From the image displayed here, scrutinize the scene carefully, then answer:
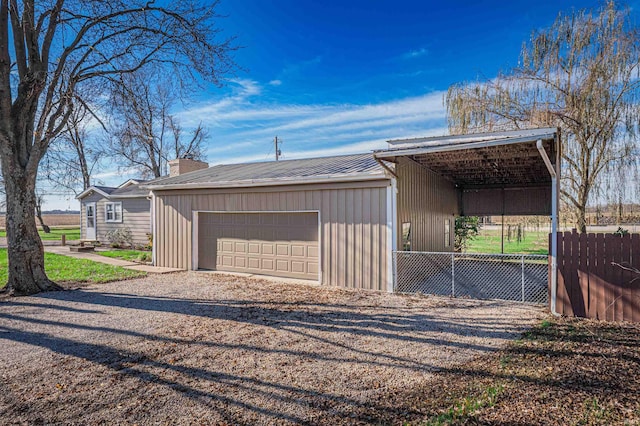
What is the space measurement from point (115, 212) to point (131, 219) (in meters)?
1.57

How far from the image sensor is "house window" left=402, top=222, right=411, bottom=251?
8435 mm

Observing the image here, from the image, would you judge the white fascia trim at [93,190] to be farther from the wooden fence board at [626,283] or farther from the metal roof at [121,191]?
the wooden fence board at [626,283]

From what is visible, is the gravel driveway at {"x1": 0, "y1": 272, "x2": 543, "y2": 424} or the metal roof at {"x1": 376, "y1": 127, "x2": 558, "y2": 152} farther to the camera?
the metal roof at {"x1": 376, "y1": 127, "x2": 558, "y2": 152}

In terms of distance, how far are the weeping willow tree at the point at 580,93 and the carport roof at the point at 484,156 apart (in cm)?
117

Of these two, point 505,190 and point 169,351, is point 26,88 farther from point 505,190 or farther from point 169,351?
point 505,190

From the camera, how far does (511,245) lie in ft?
63.5

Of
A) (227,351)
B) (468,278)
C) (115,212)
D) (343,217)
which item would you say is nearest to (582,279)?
(468,278)

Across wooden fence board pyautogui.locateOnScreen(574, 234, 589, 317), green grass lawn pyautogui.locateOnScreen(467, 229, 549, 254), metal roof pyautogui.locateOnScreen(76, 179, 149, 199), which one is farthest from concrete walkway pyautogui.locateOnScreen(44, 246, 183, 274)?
green grass lawn pyautogui.locateOnScreen(467, 229, 549, 254)

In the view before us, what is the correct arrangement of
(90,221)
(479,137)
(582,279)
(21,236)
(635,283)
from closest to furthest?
(635,283)
(582,279)
(479,137)
(21,236)
(90,221)

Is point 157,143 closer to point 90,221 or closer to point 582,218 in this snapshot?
point 90,221

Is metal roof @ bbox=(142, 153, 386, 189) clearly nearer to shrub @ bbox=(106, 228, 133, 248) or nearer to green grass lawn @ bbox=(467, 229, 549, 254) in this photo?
shrub @ bbox=(106, 228, 133, 248)

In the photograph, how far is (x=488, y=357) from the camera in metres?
4.19

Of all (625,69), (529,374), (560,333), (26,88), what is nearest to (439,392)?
(529,374)

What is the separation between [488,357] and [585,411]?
1.26 m
